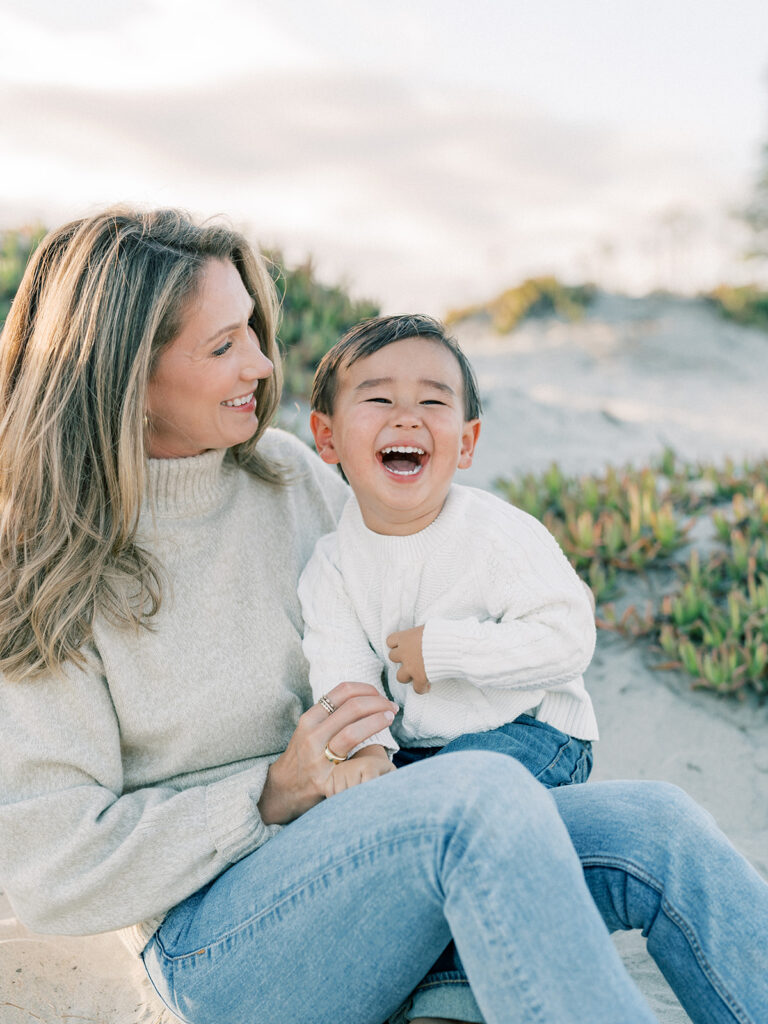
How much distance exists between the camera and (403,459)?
2.37 metres

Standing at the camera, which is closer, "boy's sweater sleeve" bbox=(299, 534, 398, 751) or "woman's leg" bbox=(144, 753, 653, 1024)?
"woman's leg" bbox=(144, 753, 653, 1024)

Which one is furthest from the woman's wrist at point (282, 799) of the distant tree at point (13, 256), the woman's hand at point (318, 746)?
the distant tree at point (13, 256)

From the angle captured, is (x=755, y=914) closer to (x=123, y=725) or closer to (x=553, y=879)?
(x=553, y=879)

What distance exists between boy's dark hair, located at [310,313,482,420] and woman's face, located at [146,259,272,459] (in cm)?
17

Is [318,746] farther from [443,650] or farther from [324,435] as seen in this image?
[324,435]

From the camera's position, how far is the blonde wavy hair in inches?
84.3

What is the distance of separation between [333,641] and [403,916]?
71 cm

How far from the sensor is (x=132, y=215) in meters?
2.32

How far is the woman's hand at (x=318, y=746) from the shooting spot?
2.08 meters

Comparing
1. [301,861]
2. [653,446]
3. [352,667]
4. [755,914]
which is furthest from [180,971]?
[653,446]

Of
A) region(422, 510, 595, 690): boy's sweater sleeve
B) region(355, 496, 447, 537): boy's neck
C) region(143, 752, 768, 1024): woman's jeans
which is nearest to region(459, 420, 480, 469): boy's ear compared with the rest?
region(355, 496, 447, 537): boy's neck

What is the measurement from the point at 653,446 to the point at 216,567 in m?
5.41

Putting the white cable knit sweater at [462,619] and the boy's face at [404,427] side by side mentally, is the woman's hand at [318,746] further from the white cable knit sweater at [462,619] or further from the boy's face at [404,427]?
the boy's face at [404,427]

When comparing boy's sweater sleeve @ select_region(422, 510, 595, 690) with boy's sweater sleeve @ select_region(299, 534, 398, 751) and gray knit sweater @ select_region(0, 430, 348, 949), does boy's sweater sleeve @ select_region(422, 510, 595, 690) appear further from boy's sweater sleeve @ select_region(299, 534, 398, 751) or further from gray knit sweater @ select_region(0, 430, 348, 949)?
gray knit sweater @ select_region(0, 430, 348, 949)
